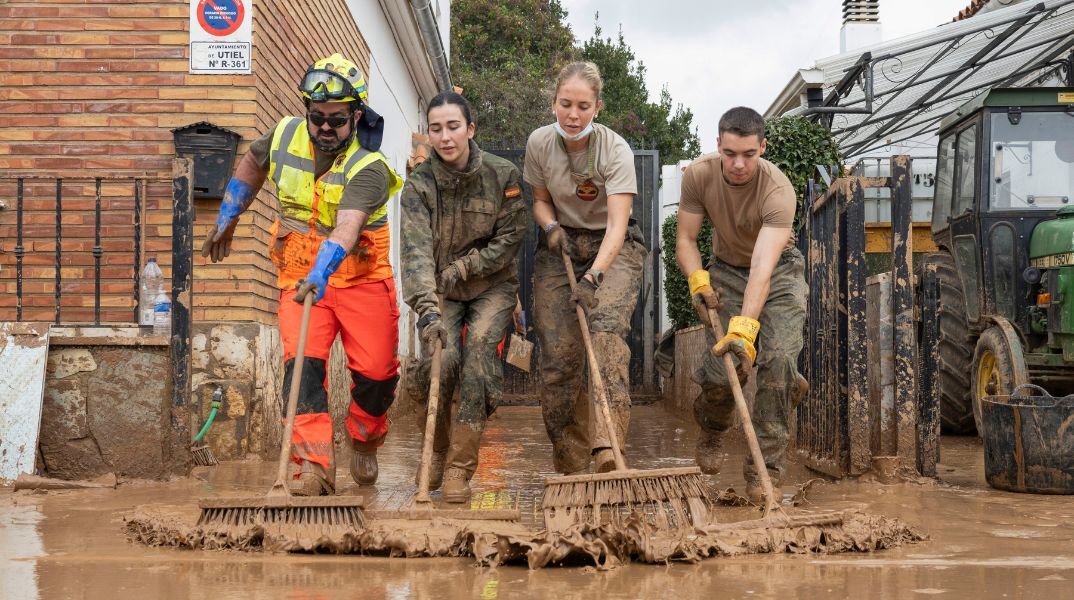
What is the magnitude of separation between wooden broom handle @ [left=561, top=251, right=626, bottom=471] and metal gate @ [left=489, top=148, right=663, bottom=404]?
28.5 ft

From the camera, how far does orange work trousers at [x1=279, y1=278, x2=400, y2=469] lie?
16.9ft

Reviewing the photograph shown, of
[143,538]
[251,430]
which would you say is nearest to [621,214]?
[143,538]


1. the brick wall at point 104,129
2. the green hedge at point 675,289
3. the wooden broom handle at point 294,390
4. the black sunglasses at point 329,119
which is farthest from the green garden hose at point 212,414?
the green hedge at point 675,289

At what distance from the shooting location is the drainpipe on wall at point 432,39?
13883 millimetres

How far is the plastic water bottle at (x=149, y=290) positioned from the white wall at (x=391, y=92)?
16.6ft

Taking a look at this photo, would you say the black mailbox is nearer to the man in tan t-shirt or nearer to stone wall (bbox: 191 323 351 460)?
stone wall (bbox: 191 323 351 460)

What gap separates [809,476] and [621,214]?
2.24 metres

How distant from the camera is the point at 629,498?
4164 millimetres

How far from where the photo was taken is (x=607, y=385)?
17.8 ft

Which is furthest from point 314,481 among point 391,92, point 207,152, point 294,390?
point 391,92

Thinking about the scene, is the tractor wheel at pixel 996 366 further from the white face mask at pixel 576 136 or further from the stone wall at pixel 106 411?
the stone wall at pixel 106 411

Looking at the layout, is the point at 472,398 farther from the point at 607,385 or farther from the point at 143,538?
the point at 143,538

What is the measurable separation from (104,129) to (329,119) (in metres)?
3.05

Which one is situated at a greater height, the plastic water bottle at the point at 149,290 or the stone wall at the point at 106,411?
the plastic water bottle at the point at 149,290
